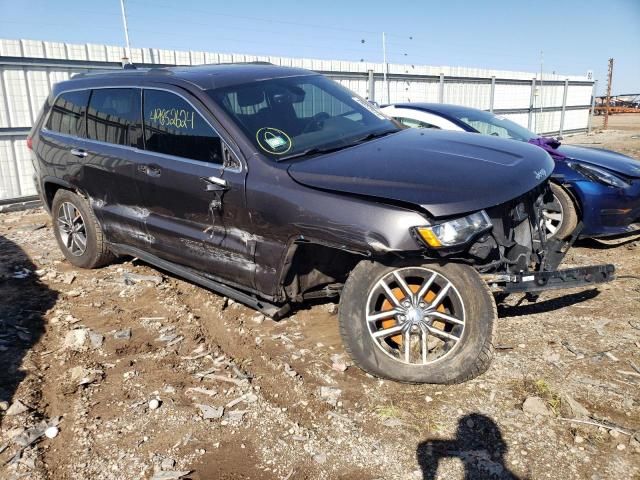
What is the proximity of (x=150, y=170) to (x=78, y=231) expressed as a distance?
1.73 meters

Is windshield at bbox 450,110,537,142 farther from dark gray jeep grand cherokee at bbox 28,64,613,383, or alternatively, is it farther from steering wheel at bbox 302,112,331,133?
steering wheel at bbox 302,112,331,133

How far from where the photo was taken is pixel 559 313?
412 cm

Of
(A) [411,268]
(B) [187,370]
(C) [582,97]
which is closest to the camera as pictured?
(A) [411,268]

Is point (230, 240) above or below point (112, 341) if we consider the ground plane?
above

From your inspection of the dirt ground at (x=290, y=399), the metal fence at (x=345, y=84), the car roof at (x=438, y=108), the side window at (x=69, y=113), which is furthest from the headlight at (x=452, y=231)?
the metal fence at (x=345, y=84)

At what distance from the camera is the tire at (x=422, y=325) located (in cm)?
303

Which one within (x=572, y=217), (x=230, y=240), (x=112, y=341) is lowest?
(x=112, y=341)

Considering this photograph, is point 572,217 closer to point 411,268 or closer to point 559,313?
point 559,313

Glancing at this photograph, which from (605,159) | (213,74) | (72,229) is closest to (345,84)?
(605,159)

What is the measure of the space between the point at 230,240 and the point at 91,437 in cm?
151

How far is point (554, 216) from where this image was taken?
559cm

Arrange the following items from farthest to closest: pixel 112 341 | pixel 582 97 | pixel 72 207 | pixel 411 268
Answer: pixel 582 97, pixel 72 207, pixel 112 341, pixel 411 268

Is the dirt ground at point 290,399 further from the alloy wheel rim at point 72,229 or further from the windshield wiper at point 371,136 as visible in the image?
the windshield wiper at point 371,136

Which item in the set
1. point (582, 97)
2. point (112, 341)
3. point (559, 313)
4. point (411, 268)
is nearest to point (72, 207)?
point (112, 341)
